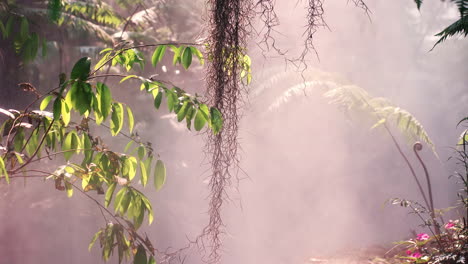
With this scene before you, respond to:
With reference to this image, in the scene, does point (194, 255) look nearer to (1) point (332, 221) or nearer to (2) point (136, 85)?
(2) point (136, 85)

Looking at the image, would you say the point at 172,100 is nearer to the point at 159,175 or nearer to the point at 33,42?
the point at 159,175

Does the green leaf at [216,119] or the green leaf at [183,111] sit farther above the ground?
the green leaf at [183,111]

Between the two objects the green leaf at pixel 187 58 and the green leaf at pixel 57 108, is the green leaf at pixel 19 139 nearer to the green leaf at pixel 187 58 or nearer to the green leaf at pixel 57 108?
the green leaf at pixel 57 108

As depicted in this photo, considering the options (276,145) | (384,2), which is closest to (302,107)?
(276,145)

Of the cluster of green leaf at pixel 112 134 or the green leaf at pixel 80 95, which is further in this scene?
the cluster of green leaf at pixel 112 134

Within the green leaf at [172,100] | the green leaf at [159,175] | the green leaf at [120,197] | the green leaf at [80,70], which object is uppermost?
the green leaf at [80,70]

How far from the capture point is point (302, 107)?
35.8 feet

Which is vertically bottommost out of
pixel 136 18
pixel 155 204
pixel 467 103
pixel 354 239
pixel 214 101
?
pixel 354 239

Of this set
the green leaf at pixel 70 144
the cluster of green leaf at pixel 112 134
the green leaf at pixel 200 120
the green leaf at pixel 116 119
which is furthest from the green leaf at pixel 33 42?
the green leaf at pixel 200 120

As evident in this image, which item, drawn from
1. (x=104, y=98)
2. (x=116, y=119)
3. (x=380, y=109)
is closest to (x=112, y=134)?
(x=116, y=119)

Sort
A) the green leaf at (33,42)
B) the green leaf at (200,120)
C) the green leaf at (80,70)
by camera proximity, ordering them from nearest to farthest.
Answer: the green leaf at (80,70), the green leaf at (200,120), the green leaf at (33,42)

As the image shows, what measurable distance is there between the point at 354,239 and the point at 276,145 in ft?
9.42

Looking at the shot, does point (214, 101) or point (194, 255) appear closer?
point (214, 101)

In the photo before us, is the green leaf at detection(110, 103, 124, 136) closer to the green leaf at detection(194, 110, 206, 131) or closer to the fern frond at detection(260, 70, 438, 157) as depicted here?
the green leaf at detection(194, 110, 206, 131)
